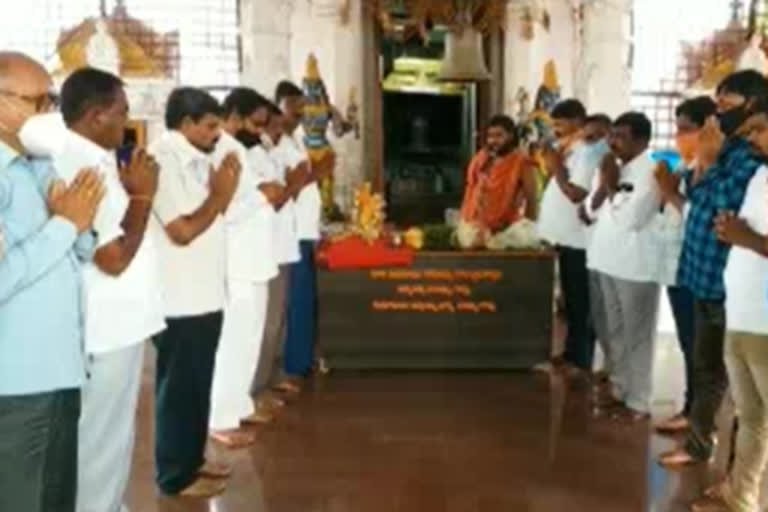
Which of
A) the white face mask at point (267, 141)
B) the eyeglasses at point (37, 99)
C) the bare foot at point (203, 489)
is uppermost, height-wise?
the eyeglasses at point (37, 99)

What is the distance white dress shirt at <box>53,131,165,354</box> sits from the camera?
8.11 ft

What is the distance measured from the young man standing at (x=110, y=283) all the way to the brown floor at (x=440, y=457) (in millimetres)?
672

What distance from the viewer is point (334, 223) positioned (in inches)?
255

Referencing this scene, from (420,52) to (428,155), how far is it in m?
1.12

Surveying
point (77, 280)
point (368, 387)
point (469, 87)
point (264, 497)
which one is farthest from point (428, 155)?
point (77, 280)

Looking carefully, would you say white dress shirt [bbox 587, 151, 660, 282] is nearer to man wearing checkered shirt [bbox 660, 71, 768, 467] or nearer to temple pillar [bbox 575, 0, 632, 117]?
man wearing checkered shirt [bbox 660, 71, 768, 467]

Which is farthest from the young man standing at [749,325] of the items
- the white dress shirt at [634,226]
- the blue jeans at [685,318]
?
the white dress shirt at [634,226]

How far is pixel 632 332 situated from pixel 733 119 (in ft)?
4.59

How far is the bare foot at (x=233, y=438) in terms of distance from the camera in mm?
3967

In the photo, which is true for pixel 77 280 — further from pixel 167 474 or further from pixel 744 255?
pixel 744 255

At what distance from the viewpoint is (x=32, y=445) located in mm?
→ 2088

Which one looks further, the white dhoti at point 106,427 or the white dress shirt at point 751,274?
the white dress shirt at point 751,274

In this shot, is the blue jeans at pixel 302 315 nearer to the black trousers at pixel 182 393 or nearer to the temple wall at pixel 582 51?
the black trousers at pixel 182 393

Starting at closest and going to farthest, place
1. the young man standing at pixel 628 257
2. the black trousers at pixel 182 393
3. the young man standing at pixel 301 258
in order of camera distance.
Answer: the black trousers at pixel 182 393
the young man standing at pixel 628 257
the young man standing at pixel 301 258
